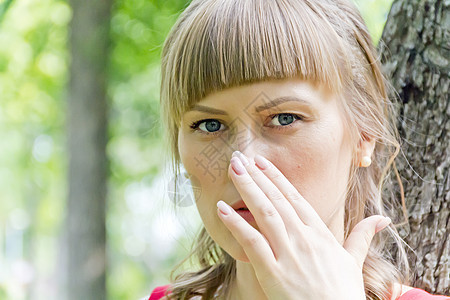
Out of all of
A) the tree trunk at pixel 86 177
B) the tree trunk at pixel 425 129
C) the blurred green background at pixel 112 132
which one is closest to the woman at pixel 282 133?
the tree trunk at pixel 425 129

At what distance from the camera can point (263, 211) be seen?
1807 millimetres

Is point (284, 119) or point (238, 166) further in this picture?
point (284, 119)

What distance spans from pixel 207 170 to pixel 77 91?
5315 mm

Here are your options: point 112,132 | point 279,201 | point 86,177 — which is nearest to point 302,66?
point 279,201

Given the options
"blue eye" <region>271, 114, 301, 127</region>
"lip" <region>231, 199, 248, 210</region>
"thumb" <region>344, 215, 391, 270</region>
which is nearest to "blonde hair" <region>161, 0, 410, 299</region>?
"blue eye" <region>271, 114, 301, 127</region>

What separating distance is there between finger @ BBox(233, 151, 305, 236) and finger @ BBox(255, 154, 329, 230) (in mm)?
16

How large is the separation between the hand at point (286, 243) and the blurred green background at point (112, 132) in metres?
1.03

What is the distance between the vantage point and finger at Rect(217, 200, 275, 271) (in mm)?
1798

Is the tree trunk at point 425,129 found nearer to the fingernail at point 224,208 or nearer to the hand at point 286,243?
the hand at point 286,243

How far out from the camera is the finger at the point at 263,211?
5.91 feet

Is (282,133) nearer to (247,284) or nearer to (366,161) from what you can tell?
(366,161)

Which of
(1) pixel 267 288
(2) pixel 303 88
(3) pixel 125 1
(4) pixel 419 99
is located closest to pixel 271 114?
(2) pixel 303 88

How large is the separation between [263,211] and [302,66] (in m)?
0.51

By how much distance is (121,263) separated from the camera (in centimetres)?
2419
